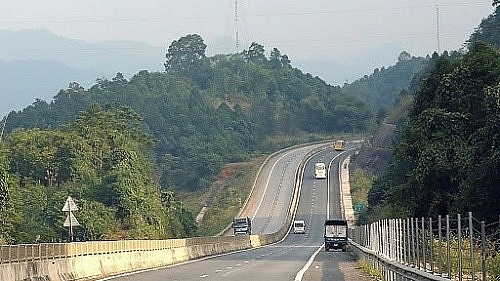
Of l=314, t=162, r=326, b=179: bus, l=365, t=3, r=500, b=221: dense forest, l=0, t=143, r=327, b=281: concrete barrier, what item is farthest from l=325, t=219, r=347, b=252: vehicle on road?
l=314, t=162, r=326, b=179: bus

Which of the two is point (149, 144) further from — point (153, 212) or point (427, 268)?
point (427, 268)

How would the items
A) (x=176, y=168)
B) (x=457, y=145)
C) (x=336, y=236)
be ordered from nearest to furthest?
(x=457, y=145) < (x=336, y=236) < (x=176, y=168)

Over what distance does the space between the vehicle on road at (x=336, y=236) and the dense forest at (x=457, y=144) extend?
1409 centimetres

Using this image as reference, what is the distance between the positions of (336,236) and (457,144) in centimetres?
2394

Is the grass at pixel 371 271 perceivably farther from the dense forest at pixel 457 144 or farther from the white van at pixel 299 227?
the white van at pixel 299 227

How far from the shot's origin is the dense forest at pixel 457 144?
51.5 meters

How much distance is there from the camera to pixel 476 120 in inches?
2362

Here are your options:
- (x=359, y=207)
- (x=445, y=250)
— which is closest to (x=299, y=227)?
(x=359, y=207)

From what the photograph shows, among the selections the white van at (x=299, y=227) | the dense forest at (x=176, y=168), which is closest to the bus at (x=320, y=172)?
the dense forest at (x=176, y=168)

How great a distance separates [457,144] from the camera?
58.9 meters

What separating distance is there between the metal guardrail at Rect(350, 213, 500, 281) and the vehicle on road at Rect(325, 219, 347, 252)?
156 feet

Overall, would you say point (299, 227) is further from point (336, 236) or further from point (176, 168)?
point (176, 168)

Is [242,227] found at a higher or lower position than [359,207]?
lower

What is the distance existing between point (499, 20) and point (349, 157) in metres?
38.3
